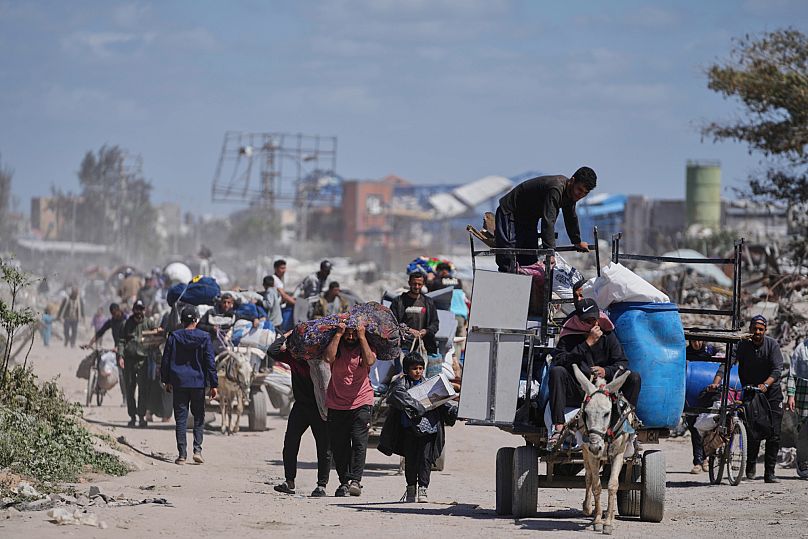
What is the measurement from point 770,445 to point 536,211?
4.72m

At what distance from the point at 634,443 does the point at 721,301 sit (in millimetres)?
19845

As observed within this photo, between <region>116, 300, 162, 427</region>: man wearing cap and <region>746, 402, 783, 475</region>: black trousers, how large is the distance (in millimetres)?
8995

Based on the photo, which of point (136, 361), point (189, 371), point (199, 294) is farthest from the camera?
point (199, 294)

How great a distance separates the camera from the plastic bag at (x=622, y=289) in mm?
11102

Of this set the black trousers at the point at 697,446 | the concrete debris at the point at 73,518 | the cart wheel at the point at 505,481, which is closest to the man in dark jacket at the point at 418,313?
the black trousers at the point at 697,446

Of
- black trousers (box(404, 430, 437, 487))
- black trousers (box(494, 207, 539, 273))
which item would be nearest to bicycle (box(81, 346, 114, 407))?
black trousers (box(404, 430, 437, 487))

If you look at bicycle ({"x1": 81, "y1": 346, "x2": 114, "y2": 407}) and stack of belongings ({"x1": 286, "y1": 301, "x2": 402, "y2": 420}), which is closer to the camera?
stack of belongings ({"x1": 286, "y1": 301, "x2": 402, "y2": 420})

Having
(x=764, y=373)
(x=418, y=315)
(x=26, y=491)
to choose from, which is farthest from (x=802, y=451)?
(x=26, y=491)

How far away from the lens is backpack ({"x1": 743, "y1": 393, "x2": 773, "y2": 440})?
14.8 metres

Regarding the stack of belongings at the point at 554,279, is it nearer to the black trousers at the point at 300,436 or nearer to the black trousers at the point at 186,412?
the black trousers at the point at 300,436

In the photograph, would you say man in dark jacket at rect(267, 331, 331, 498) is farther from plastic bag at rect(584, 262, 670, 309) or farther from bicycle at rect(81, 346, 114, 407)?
bicycle at rect(81, 346, 114, 407)

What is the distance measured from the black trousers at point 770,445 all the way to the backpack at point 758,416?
58 mm

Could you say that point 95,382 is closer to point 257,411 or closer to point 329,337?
point 257,411

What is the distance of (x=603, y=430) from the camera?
34.7ft
